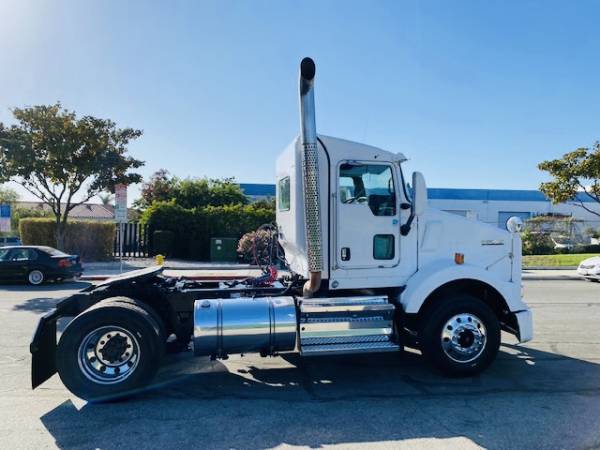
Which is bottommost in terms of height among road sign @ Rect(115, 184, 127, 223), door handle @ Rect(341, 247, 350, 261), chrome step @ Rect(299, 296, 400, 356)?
chrome step @ Rect(299, 296, 400, 356)

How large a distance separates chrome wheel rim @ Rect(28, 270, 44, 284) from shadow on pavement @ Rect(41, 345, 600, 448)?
1056 cm

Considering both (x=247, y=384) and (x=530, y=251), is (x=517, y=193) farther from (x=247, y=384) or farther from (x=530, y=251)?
(x=247, y=384)

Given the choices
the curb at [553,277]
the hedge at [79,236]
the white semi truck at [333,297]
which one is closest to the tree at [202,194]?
the hedge at [79,236]

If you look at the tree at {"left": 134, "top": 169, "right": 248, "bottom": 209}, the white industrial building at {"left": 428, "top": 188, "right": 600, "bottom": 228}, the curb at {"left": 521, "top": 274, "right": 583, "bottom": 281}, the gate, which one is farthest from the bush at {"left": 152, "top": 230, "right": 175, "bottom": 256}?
the white industrial building at {"left": 428, "top": 188, "right": 600, "bottom": 228}

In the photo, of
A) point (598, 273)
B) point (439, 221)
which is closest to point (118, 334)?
point (439, 221)

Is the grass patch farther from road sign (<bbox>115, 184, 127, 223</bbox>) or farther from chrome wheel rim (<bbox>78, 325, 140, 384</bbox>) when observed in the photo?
chrome wheel rim (<bbox>78, 325, 140, 384</bbox>)

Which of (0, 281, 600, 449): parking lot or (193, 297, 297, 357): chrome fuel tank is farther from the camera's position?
(193, 297, 297, 357): chrome fuel tank

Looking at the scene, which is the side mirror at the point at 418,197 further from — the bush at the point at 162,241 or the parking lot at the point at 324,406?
the bush at the point at 162,241

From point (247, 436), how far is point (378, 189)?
3.10m

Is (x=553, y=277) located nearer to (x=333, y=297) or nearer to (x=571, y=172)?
(x=571, y=172)

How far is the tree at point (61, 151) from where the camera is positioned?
57.9 ft

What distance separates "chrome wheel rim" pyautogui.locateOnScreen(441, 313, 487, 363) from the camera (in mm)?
5340

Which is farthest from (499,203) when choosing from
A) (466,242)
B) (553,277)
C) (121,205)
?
(466,242)

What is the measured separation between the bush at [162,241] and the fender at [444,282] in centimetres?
1921
